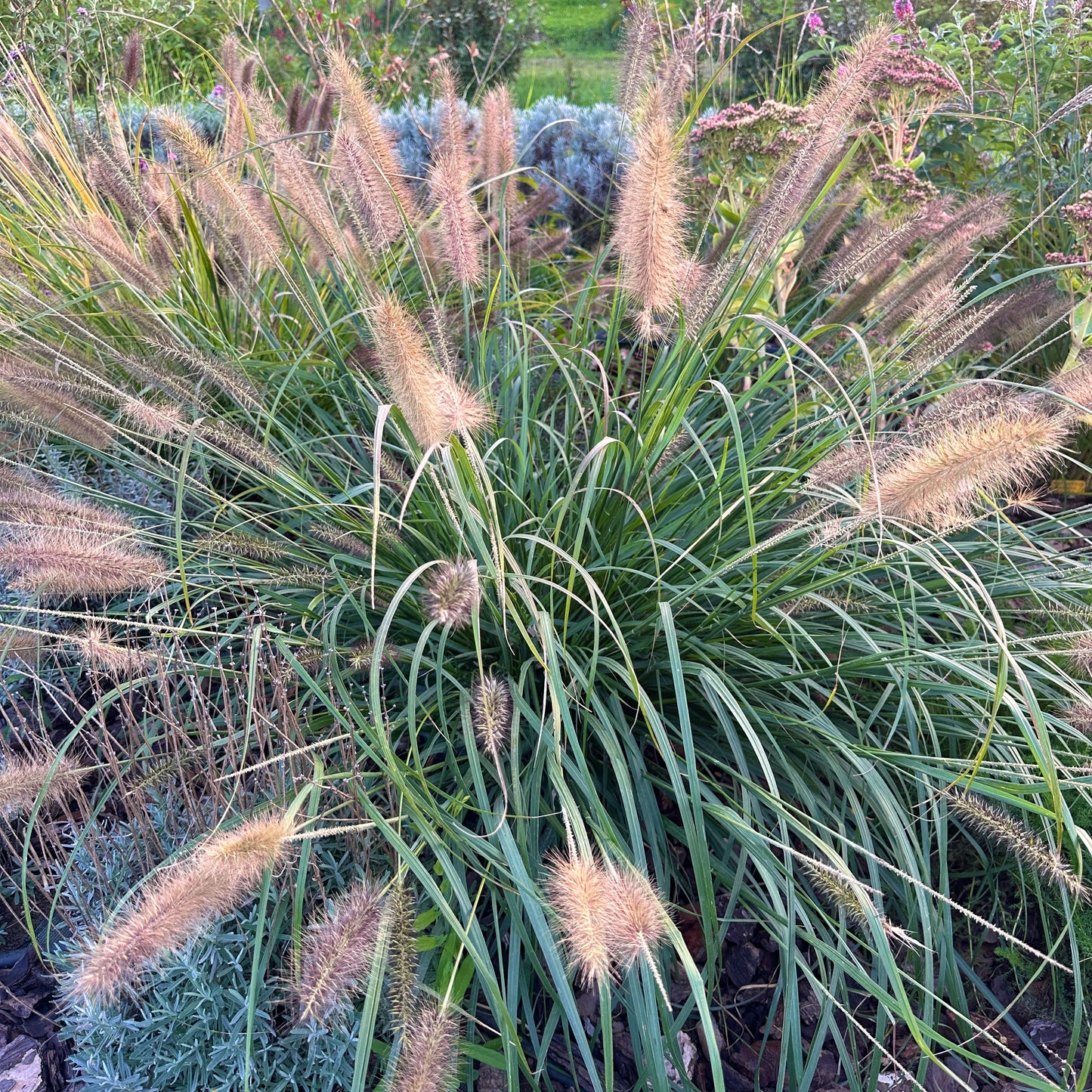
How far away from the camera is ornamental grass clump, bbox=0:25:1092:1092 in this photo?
160cm

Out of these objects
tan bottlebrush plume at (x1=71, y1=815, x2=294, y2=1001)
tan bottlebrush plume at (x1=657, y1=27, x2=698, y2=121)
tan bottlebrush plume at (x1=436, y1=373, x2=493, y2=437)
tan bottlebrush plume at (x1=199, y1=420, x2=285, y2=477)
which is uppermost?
tan bottlebrush plume at (x1=657, y1=27, x2=698, y2=121)

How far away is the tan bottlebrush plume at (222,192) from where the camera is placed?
2.31 m

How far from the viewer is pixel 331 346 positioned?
2.52 m

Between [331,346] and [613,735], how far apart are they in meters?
1.28

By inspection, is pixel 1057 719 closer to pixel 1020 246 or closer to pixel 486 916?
pixel 486 916

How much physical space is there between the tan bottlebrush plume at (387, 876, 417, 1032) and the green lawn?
8.55 meters

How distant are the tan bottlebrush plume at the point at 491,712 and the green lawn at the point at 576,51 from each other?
807cm

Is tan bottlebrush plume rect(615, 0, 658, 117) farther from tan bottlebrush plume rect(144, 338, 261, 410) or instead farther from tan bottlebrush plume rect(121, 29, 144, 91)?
tan bottlebrush plume rect(121, 29, 144, 91)

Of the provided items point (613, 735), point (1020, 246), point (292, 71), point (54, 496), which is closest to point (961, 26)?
point (1020, 246)

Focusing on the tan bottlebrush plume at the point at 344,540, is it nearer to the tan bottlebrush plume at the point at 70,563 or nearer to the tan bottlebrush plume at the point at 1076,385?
the tan bottlebrush plume at the point at 70,563

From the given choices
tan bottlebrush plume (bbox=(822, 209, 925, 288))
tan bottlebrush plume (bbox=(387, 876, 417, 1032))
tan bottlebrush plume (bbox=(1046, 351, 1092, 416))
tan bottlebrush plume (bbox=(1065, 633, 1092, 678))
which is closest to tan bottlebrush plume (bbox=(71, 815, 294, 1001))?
tan bottlebrush plume (bbox=(387, 876, 417, 1032))

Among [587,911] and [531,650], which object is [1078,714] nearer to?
[531,650]

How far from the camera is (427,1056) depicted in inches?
53.1

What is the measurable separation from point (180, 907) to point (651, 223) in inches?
57.8
